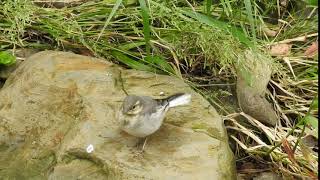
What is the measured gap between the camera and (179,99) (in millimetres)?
3357

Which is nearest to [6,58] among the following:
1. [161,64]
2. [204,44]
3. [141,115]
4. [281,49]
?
[161,64]

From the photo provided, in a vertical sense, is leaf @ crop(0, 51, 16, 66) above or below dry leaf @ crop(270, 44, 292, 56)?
below

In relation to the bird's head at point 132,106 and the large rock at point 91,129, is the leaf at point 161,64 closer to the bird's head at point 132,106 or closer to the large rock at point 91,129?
the large rock at point 91,129

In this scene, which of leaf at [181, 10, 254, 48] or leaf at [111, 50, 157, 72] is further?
leaf at [111, 50, 157, 72]

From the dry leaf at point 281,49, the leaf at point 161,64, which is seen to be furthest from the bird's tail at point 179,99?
the dry leaf at point 281,49

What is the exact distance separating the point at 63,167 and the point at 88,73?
71 centimetres

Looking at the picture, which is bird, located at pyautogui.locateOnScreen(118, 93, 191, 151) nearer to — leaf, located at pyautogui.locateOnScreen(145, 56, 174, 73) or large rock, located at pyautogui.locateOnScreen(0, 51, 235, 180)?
large rock, located at pyautogui.locateOnScreen(0, 51, 235, 180)

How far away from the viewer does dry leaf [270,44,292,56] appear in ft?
14.1

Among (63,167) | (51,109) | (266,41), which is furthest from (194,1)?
(63,167)

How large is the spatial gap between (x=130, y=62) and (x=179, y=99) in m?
0.78

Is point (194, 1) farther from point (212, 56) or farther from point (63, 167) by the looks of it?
point (63, 167)

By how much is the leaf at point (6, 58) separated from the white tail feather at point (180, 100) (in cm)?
126

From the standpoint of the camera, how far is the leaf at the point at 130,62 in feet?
13.1

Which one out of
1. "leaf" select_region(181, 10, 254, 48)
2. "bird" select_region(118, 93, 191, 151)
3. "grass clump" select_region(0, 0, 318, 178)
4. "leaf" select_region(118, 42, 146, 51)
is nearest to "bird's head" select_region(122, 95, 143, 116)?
"bird" select_region(118, 93, 191, 151)
